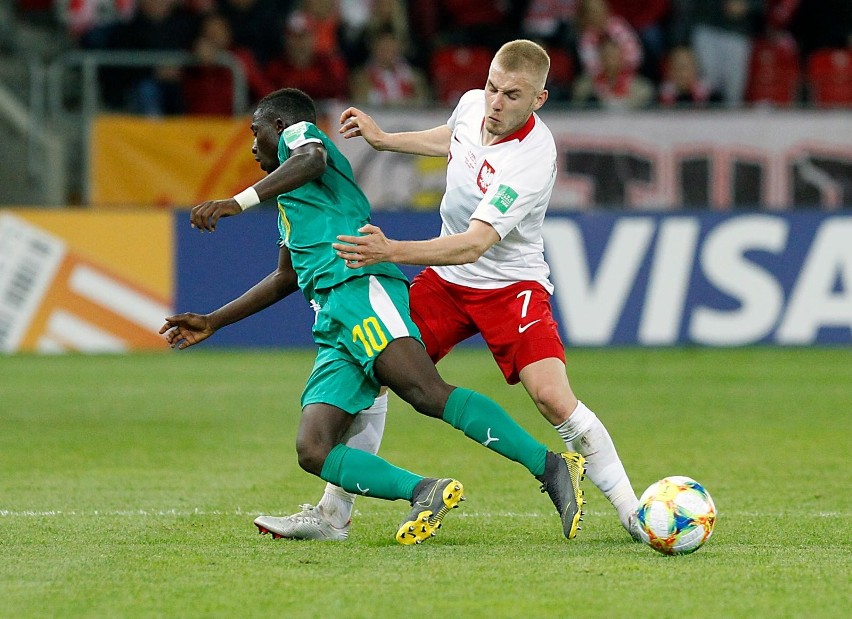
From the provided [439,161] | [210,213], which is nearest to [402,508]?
[210,213]

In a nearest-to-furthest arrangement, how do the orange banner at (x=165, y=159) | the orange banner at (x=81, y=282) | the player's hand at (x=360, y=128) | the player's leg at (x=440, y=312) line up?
the player's leg at (x=440, y=312) → the player's hand at (x=360, y=128) → the orange banner at (x=81, y=282) → the orange banner at (x=165, y=159)

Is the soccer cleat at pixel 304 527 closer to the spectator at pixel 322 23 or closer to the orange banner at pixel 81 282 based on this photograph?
the orange banner at pixel 81 282

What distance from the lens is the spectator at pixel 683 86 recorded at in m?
15.8

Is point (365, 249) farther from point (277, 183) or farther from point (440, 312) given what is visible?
point (440, 312)

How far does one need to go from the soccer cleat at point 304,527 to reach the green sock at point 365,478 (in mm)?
311

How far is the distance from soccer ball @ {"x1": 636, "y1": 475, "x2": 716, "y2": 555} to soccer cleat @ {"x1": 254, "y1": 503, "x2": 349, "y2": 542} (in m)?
1.23

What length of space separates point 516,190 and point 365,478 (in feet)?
4.05

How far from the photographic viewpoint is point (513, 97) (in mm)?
5770

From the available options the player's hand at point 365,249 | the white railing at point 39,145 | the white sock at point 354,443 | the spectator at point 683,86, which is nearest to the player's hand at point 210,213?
the player's hand at point 365,249

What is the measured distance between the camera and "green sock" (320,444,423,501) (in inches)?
221

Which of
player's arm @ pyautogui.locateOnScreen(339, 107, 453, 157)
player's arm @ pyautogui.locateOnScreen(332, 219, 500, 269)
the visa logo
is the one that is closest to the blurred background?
the visa logo

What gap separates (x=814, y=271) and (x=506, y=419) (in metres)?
9.10

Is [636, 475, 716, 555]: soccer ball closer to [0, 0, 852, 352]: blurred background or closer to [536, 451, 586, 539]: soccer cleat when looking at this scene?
[536, 451, 586, 539]: soccer cleat

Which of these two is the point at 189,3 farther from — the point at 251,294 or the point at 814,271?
the point at 251,294
